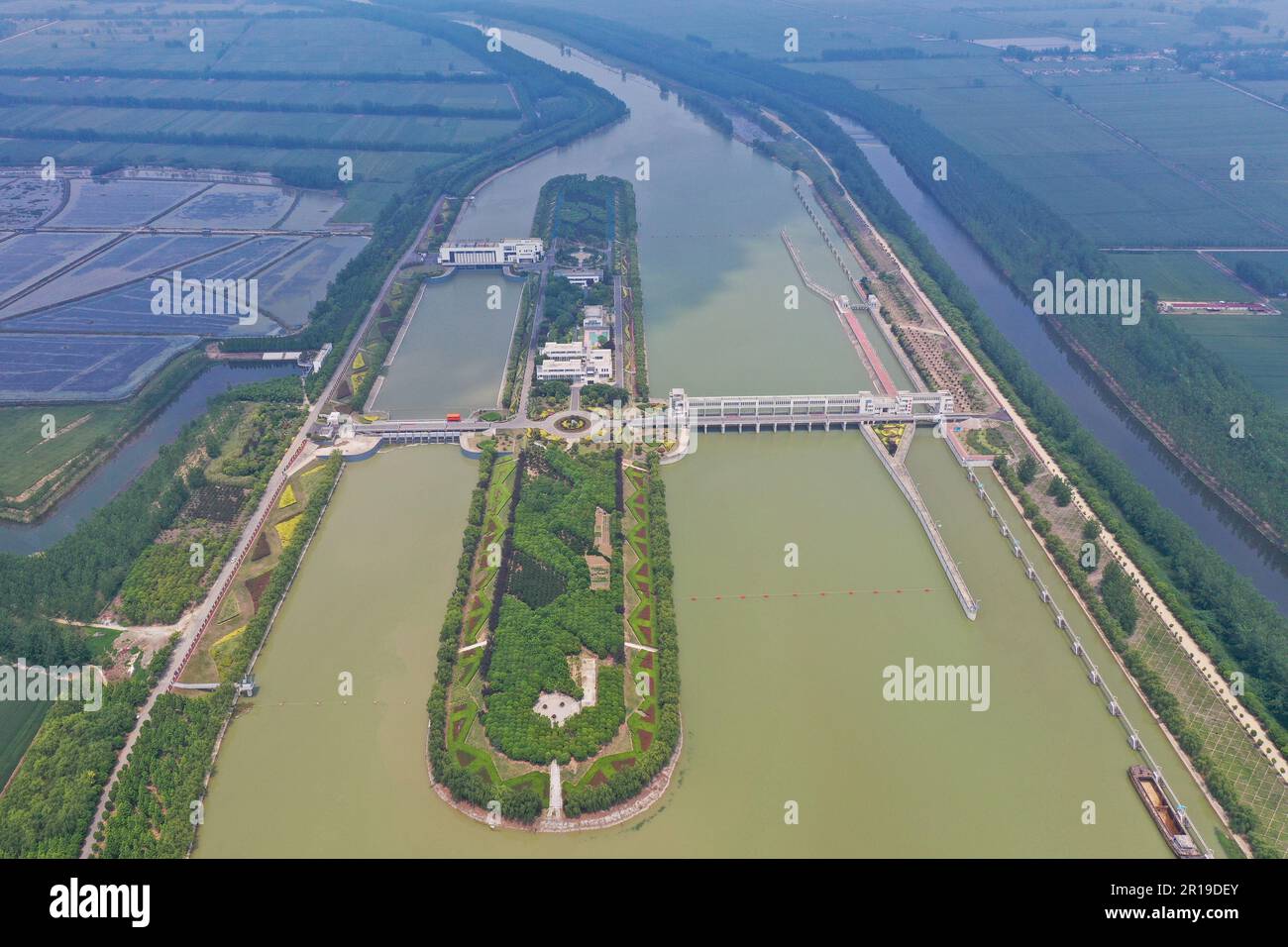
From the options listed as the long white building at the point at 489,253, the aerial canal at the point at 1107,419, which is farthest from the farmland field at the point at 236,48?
the aerial canal at the point at 1107,419

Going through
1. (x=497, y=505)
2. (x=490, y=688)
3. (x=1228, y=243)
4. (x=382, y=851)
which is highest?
(x=1228, y=243)

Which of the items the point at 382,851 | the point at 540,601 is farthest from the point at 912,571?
the point at 382,851

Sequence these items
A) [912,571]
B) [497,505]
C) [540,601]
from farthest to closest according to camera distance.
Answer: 1. [497,505]
2. [912,571]
3. [540,601]

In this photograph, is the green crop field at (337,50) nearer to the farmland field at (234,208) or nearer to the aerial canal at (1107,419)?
the farmland field at (234,208)

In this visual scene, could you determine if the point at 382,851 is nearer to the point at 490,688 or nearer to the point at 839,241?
the point at 490,688

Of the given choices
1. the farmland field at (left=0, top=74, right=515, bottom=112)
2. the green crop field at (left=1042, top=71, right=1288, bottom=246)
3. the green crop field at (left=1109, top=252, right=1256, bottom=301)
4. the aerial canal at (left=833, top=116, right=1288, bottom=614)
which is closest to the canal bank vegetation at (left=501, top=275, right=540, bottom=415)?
the aerial canal at (left=833, top=116, right=1288, bottom=614)

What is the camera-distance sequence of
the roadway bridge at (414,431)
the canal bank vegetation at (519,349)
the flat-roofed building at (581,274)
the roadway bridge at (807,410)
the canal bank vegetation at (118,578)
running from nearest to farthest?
1. the canal bank vegetation at (118,578)
2. the roadway bridge at (414,431)
3. the roadway bridge at (807,410)
4. the canal bank vegetation at (519,349)
5. the flat-roofed building at (581,274)

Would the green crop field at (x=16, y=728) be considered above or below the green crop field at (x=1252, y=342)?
below
